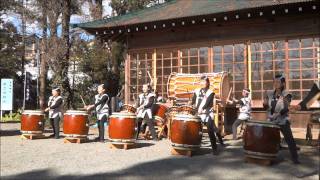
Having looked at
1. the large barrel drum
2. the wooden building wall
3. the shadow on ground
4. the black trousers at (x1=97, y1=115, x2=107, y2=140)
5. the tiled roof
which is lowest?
the shadow on ground

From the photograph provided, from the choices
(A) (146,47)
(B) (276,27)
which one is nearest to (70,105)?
(A) (146,47)

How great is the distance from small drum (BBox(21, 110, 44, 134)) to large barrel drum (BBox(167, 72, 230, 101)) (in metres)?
3.98

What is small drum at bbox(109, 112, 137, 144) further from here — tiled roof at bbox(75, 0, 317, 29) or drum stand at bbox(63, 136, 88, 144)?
tiled roof at bbox(75, 0, 317, 29)

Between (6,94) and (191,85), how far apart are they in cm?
1123

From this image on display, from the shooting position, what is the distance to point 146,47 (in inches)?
697

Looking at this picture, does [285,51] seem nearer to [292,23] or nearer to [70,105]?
[292,23]

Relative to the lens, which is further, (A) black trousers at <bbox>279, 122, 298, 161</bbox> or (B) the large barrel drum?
(B) the large barrel drum

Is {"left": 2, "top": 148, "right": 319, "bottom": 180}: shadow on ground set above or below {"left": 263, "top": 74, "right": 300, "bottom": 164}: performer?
below

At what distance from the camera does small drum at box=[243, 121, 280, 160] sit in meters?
8.59

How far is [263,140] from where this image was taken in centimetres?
858

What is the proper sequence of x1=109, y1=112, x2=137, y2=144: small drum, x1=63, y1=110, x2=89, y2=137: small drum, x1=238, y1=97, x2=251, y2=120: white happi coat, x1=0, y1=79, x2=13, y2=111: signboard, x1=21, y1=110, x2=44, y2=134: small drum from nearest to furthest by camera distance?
x1=109, y1=112, x2=137, y2=144: small drum, x1=63, y1=110, x2=89, y2=137: small drum, x1=238, y1=97, x2=251, y2=120: white happi coat, x1=21, y1=110, x2=44, y2=134: small drum, x1=0, y1=79, x2=13, y2=111: signboard

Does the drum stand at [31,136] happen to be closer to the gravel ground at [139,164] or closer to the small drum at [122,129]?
the gravel ground at [139,164]

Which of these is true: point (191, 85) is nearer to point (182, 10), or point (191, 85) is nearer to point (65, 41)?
point (182, 10)

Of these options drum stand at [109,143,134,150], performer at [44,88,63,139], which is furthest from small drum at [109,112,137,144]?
performer at [44,88,63,139]
